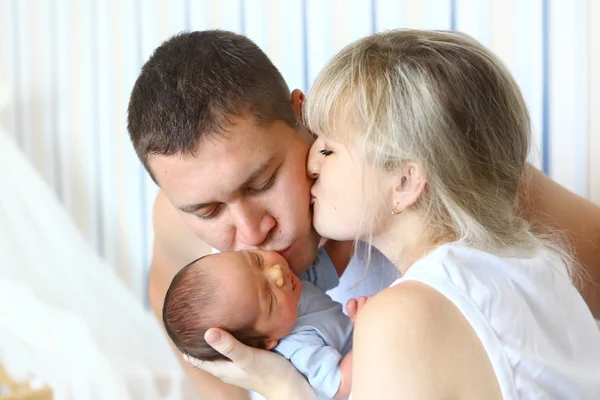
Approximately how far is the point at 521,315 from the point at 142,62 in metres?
2.00

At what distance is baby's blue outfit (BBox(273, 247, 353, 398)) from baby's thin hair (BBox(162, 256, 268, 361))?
59mm

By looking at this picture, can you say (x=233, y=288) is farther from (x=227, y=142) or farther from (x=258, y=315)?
(x=227, y=142)

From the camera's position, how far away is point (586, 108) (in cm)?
216

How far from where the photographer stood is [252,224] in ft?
4.30

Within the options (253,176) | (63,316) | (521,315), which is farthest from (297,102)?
(63,316)

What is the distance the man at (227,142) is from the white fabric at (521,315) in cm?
35

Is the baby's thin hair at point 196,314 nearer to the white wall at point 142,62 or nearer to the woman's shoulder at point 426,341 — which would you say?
the woman's shoulder at point 426,341

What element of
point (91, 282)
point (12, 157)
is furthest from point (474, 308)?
point (12, 157)

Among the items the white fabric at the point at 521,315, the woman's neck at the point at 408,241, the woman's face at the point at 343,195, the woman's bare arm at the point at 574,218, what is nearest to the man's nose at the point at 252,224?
the woman's face at the point at 343,195

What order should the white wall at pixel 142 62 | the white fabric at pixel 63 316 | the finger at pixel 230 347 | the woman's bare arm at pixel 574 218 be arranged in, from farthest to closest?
1. the white wall at pixel 142 62
2. the white fabric at pixel 63 316
3. the woman's bare arm at pixel 574 218
4. the finger at pixel 230 347

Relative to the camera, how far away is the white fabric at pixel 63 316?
1860 mm

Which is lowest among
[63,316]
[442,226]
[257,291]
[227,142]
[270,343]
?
[63,316]

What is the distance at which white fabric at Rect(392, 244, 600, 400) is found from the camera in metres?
0.99

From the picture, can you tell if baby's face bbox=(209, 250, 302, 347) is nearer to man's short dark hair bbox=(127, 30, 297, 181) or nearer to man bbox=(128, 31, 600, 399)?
man bbox=(128, 31, 600, 399)
